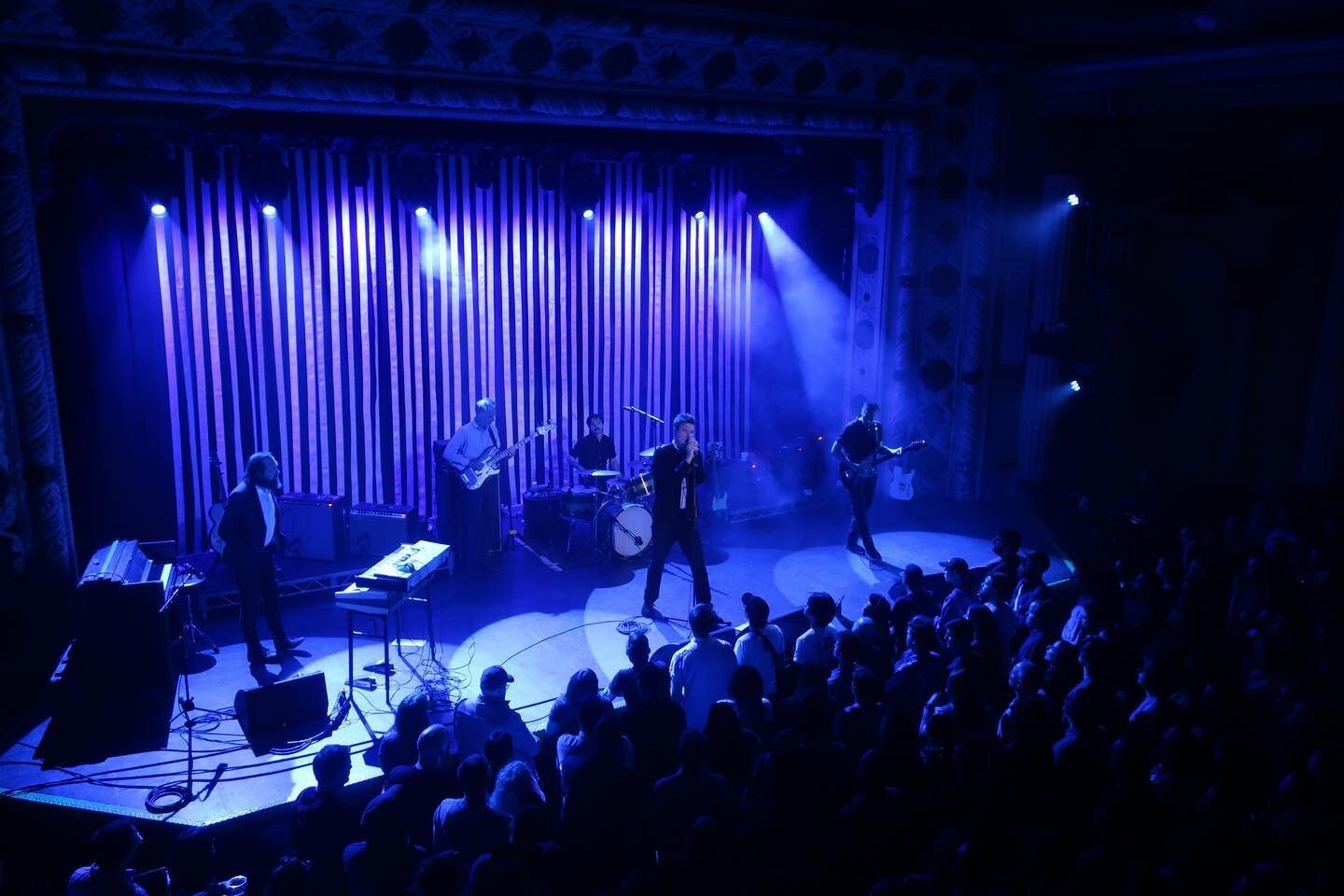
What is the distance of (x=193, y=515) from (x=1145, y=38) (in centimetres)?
1066

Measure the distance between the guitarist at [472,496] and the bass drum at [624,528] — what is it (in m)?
1.15

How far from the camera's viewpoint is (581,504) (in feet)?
→ 33.2

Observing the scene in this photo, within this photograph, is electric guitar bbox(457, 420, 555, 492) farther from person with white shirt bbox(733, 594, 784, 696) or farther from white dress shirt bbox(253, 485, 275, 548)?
person with white shirt bbox(733, 594, 784, 696)

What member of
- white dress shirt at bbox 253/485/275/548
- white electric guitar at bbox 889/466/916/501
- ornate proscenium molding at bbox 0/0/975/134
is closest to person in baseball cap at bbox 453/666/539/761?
white dress shirt at bbox 253/485/275/548

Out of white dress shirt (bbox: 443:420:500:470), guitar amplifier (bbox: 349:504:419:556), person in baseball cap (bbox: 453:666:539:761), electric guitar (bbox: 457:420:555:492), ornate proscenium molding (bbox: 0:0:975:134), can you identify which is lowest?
guitar amplifier (bbox: 349:504:419:556)

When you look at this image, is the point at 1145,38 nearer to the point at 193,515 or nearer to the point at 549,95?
the point at 549,95

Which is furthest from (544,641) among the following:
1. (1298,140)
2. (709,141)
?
(1298,140)

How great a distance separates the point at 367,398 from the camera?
10570 millimetres

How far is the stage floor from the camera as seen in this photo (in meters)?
5.95

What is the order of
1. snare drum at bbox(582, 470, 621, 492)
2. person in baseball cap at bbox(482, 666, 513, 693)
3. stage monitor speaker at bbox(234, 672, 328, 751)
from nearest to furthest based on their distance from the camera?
person in baseball cap at bbox(482, 666, 513, 693), stage monitor speaker at bbox(234, 672, 328, 751), snare drum at bbox(582, 470, 621, 492)

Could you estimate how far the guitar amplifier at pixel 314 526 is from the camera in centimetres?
938

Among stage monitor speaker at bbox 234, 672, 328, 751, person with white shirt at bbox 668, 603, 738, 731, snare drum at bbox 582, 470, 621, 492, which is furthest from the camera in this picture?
snare drum at bbox 582, 470, 621, 492

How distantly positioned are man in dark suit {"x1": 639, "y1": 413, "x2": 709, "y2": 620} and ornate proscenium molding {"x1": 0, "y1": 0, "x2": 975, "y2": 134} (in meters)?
3.40

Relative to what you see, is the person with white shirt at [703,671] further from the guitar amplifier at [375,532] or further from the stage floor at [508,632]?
the guitar amplifier at [375,532]
